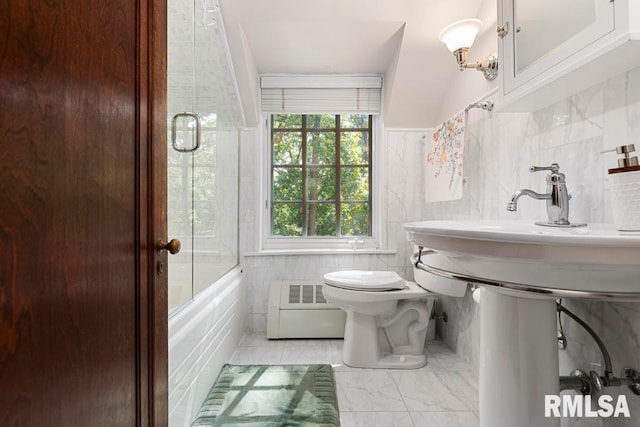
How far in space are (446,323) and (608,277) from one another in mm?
1791

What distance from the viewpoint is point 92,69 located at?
0.56 meters

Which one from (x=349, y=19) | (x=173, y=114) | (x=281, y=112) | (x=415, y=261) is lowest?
(x=415, y=261)

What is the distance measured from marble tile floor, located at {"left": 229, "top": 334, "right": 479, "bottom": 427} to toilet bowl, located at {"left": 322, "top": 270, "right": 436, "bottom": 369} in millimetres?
66

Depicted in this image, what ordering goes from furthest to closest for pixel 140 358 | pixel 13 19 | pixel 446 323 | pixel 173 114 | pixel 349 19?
1. pixel 446 323
2. pixel 349 19
3. pixel 173 114
4. pixel 140 358
5. pixel 13 19

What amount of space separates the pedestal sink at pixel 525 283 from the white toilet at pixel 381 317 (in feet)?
2.85

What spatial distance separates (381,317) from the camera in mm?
1978

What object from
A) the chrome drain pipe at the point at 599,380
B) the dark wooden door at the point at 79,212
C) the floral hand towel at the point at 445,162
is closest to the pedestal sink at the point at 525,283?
the chrome drain pipe at the point at 599,380

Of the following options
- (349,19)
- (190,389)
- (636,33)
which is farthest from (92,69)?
(349,19)

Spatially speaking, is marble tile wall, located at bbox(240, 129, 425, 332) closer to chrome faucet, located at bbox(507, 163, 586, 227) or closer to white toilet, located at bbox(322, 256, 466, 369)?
white toilet, located at bbox(322, 256, 466, 369)

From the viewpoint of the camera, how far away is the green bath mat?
140cm

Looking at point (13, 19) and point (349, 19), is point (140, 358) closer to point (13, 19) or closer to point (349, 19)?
point (13, 19)

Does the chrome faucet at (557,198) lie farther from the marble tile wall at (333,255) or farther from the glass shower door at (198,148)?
the marble tile wall at (333,255)

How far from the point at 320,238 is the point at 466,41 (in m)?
1.58

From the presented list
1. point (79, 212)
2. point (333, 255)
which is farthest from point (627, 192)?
point (333, 255)
